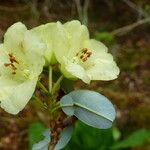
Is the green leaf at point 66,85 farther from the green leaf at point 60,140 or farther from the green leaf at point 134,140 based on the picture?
the green leaf at point 134,140

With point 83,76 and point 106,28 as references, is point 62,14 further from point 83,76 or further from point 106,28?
point 83,76

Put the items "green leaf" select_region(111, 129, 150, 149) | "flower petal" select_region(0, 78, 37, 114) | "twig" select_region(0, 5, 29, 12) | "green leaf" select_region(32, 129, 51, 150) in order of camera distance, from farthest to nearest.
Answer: "twig" select_region(0, 5, 29, 12), "green leaf" select_region(111, 129, 150, 149), "green leaf" select_region(32, 129, 51, 150), "flower petal" select_region(0, 78, 37, 114)

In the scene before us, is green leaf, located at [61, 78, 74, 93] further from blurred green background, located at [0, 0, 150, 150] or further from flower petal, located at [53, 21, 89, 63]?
blurred green background, located at [0, 0, 150, 150]

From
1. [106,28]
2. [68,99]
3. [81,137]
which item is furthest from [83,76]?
[106,28]

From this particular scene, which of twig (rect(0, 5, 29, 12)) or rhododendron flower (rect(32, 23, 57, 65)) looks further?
twig (rect(0, 5, 29, 12))

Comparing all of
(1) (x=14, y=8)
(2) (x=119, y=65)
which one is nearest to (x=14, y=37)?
(2) (x=119, y=65)

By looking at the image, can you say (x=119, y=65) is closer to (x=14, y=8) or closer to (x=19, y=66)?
(x=14, y=8)

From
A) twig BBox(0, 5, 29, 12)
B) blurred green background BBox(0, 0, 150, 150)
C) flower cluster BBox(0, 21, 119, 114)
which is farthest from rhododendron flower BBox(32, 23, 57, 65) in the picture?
twig BBox(0, 5, 29, 12)
